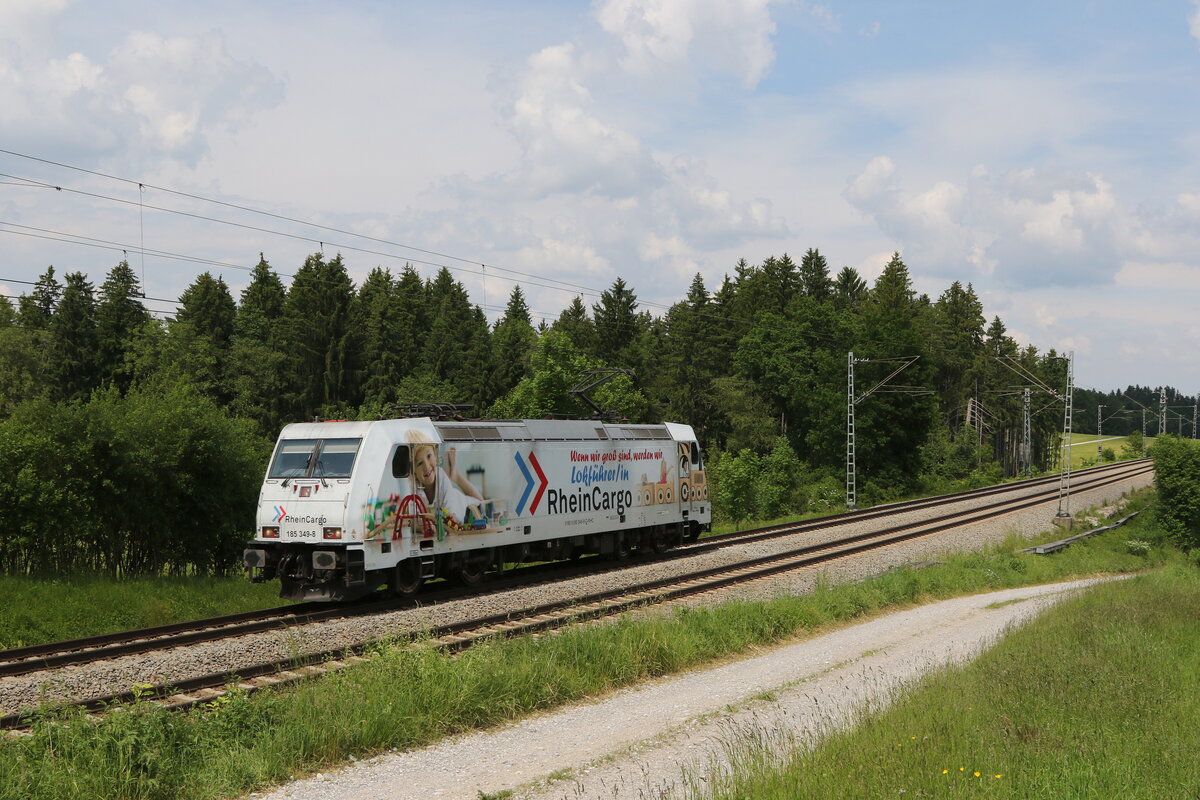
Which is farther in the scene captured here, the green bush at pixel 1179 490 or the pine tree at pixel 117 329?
the pine tree at pixel 117 329

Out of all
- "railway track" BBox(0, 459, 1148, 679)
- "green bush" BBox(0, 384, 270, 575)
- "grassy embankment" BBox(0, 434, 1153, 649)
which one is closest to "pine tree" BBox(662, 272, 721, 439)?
"railway track" BBox(0, 459, 1148, 679)

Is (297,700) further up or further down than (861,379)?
further down

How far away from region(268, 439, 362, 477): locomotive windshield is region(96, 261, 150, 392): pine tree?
52151 millimetres

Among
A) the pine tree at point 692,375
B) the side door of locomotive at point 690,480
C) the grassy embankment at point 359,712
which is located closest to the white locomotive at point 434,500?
the side door of locomotive at point 690,480

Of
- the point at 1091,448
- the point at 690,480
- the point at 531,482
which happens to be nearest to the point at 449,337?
the point at 690,480

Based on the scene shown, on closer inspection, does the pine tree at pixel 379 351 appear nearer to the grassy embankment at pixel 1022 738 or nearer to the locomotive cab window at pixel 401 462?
the locomotive cab window at pixel 401 462

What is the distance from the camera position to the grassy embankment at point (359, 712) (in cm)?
820

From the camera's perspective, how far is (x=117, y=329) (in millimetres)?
68438

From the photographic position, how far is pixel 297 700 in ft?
33.1

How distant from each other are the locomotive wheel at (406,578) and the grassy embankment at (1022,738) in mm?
10762

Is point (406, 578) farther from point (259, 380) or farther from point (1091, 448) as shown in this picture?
point (1091, 448)

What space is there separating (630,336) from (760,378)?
55.5 ft

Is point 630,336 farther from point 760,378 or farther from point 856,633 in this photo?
point 856,633

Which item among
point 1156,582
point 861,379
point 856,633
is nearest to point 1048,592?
point 1156,582
